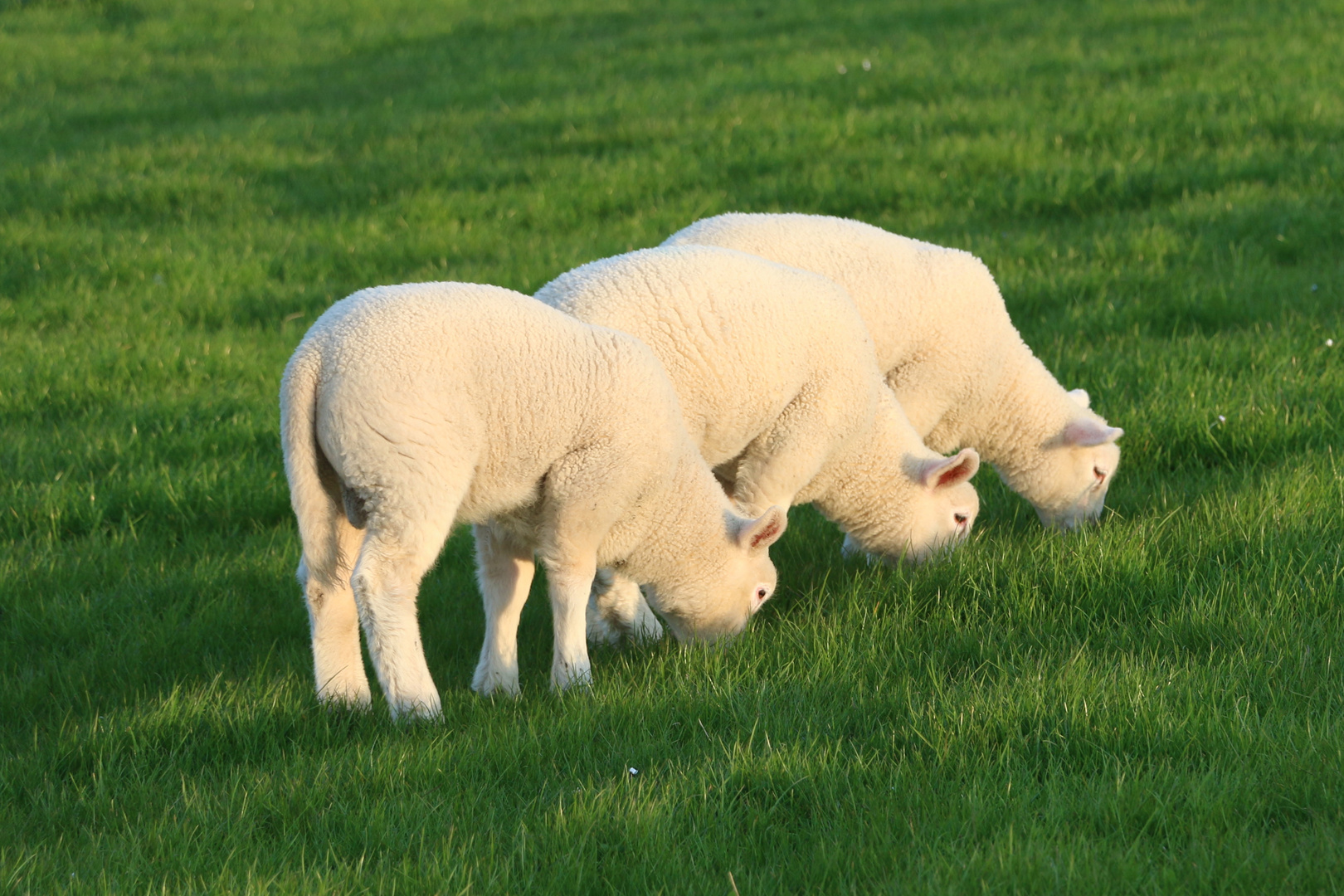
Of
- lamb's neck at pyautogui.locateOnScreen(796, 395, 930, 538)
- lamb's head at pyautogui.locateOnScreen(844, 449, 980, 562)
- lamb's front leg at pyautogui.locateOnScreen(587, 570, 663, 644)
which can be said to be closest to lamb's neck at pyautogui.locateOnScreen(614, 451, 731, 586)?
lamb's front leg at pyautogui.locateOnScreen(587, 570, 663, 644)

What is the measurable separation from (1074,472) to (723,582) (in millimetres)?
1744

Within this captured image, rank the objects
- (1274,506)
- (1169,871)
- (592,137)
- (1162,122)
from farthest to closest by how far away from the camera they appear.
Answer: (592,137) → (1162,122) → (1274,506) → (1169,871)

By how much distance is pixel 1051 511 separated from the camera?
5.31 metres

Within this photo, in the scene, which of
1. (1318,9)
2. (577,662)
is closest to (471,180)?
(577,662)

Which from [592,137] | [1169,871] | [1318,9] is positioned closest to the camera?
[1169,871]

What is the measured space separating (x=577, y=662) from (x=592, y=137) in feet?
24.7

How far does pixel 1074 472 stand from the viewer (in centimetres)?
521

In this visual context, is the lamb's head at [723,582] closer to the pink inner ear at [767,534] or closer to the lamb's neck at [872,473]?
the pink inner ear at [767,534]

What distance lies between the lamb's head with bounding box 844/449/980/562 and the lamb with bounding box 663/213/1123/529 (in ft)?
1.78

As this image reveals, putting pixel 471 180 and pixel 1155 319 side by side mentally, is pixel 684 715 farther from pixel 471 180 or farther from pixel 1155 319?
pixel 471 180

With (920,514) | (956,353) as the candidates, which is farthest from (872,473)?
(956,353)

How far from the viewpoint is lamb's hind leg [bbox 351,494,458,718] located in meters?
3.50

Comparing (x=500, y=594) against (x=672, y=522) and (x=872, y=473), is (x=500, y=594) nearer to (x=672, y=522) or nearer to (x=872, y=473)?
(x=672, y=522)

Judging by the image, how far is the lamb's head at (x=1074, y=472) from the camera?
17.0ft
